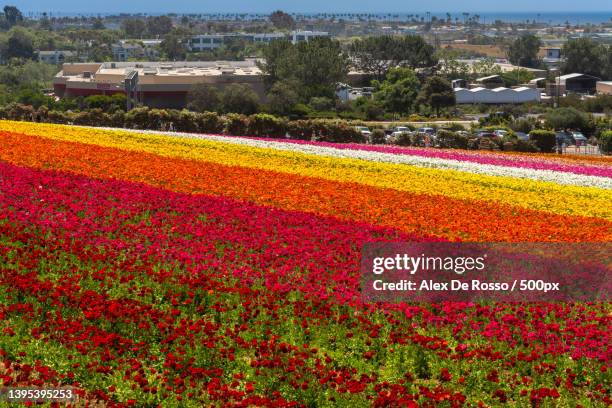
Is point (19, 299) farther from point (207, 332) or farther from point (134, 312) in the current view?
point (207, 332)

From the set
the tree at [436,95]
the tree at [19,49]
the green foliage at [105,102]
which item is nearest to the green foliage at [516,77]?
the tree at [436,95]

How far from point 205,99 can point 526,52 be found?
342ft

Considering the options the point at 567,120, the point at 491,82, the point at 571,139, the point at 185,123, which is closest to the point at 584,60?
the point at 491,82

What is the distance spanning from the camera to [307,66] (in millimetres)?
89500

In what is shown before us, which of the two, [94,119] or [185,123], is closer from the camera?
[185,123]

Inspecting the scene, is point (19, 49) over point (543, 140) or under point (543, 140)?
under

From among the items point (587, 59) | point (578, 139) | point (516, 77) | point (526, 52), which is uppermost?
point (587, 59)

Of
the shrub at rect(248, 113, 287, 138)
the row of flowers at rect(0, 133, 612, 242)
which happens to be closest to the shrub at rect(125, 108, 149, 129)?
the shrub at rect(248, 113, 287, 138)

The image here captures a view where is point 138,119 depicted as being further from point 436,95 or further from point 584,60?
point 584,60

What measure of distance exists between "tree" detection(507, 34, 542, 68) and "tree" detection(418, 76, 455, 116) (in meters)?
84.1

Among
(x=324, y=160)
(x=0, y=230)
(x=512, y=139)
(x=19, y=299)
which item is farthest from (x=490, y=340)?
(x=512, y=139)

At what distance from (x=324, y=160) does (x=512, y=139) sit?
22865 mm

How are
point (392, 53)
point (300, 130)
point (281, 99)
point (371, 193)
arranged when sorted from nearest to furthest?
point (371, 193) < point (300, 130) < point (281, 99) < point (392, 53)

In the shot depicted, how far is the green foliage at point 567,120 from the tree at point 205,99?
24.8 metres
